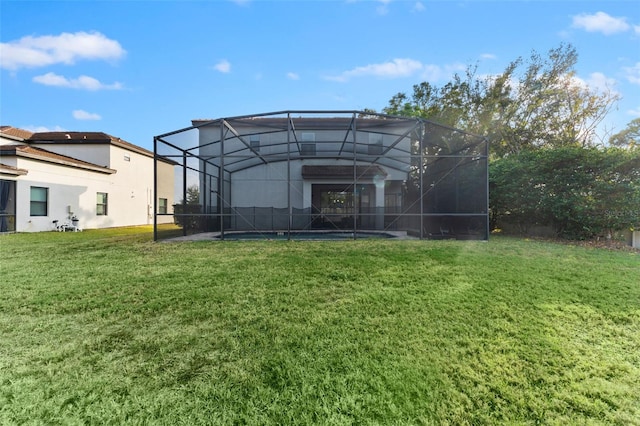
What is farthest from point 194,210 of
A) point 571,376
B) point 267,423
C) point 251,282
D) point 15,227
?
point 571,376

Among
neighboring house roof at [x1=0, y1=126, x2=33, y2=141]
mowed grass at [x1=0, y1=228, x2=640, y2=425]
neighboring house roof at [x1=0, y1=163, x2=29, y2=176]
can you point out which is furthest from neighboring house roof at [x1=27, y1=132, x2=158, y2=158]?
mowed grass at [x1=0, y1=228, x2=640, y2=425]

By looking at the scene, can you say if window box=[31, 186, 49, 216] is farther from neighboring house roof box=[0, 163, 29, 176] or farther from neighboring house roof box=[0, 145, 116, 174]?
neighboring house roof box=[0, 145, 116, 174]

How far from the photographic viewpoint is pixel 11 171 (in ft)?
36.6

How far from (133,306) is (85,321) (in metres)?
0.49

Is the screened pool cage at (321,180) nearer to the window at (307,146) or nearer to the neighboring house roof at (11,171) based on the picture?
the window at (307,146)

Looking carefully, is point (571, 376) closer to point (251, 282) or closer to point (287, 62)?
point (251, 282)

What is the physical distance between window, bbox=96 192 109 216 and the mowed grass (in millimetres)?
12709

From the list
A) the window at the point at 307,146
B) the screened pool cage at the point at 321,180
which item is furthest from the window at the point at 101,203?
the window at the point at 307,146

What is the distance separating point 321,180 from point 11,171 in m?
12.9

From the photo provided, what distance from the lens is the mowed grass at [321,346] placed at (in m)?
1.95

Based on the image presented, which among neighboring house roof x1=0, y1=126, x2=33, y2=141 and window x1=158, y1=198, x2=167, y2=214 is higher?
neighboring house roof x1=0, y1=126, x2=33, y2=141

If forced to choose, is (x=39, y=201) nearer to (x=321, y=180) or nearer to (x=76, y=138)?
(x=76, y=138)

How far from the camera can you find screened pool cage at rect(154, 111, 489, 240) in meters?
11.1

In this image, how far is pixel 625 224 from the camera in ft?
26.8
